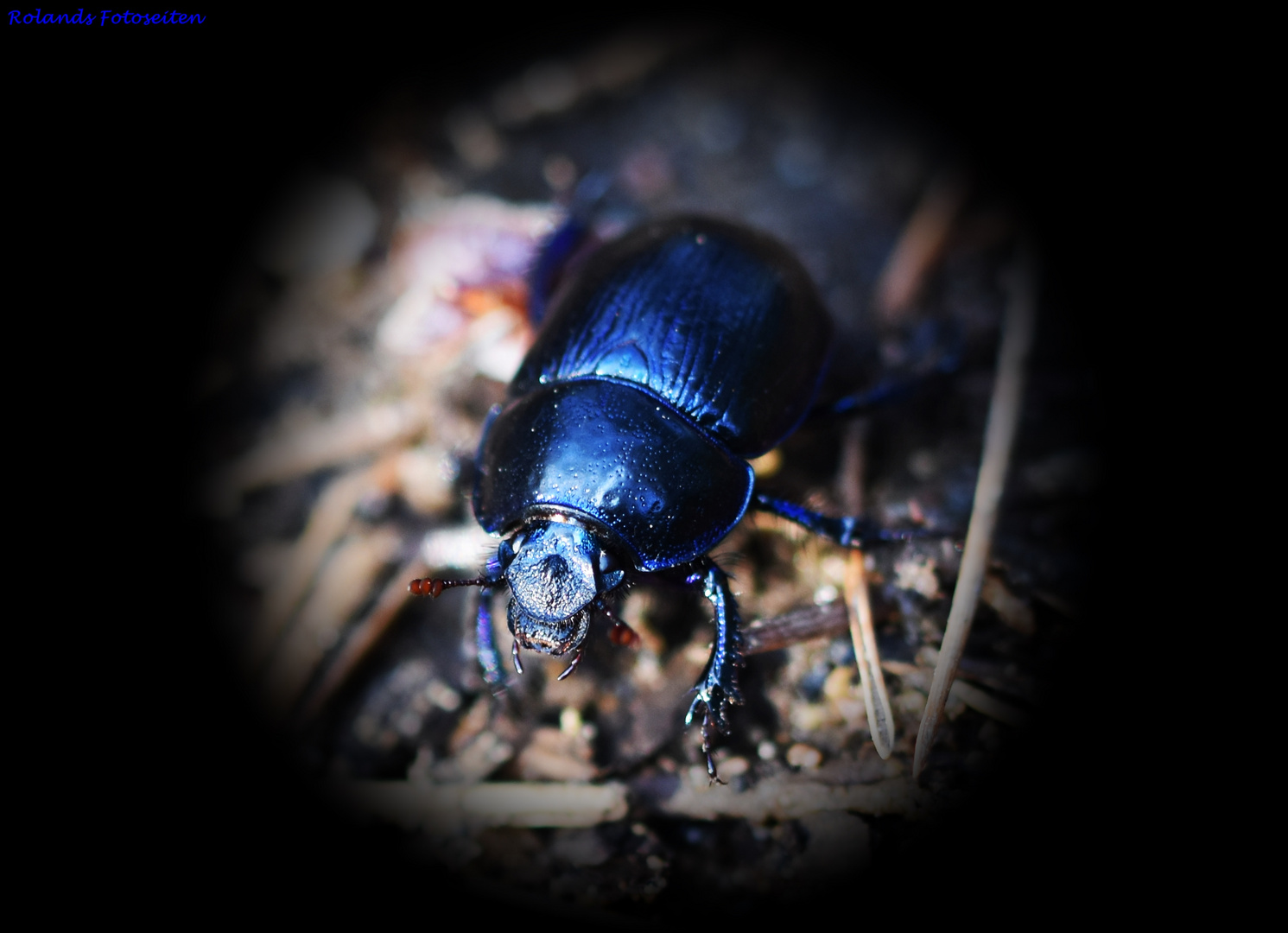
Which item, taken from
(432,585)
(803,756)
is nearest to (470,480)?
(432,585)

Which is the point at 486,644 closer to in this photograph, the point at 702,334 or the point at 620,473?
the point at 620,473

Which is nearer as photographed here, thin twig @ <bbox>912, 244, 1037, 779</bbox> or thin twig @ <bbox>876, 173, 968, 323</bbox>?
thin twig @ <bbox>912, 244, 1037, 779</bbox>

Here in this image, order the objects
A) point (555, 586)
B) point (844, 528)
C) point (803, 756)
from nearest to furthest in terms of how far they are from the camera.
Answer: point (555, 586), point (803, 756), point (844, 528)

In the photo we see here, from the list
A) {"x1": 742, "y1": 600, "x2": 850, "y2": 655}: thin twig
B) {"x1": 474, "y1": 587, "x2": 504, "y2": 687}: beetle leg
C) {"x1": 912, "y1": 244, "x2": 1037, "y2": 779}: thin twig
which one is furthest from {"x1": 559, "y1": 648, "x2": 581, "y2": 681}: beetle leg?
{"x1": 912, "y1": 244, "x2": 1037, "y2": 779}: thin twig

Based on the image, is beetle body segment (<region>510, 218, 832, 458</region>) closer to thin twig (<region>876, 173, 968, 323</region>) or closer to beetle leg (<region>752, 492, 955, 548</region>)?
beetle leg (<region>752, 492, 955, 548</region>)

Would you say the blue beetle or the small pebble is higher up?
the blue beetle

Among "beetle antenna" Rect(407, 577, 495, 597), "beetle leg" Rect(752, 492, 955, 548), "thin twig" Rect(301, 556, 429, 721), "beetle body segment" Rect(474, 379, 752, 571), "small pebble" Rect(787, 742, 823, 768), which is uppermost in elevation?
"beetle body segment" Rect(474, 379, 752, 571)

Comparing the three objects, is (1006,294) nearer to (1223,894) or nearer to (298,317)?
(1223,894)
